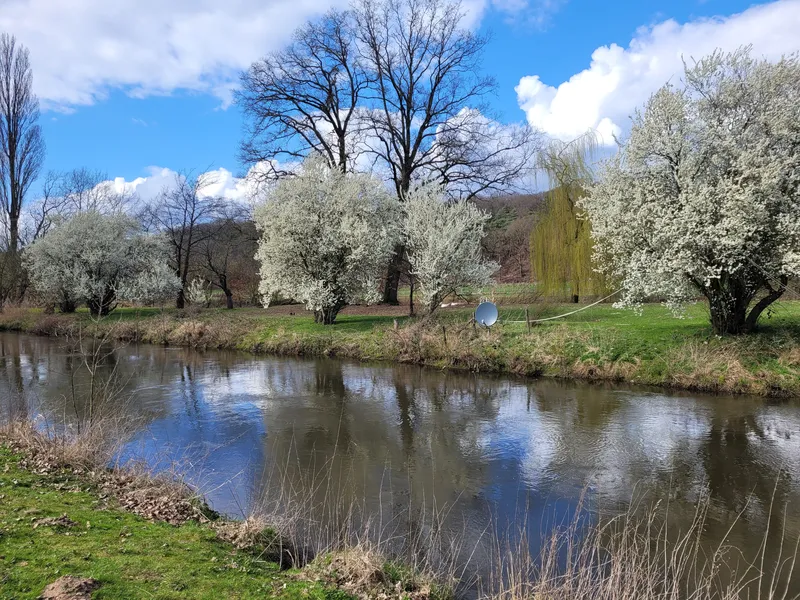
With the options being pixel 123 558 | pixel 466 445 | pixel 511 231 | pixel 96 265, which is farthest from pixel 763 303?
pixel 511 231

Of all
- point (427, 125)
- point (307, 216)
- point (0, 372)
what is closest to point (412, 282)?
point (307, 216)

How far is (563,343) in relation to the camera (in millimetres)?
15328

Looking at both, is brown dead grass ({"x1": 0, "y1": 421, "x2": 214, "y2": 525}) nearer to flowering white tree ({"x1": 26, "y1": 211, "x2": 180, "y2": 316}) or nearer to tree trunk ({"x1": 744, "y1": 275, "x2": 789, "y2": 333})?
tree trunk ({"x1": 744, "y1": 275, "x2": 789, "y2": 333})

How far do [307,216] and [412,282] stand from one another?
513 centimetres

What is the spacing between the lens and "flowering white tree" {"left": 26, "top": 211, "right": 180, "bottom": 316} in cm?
3027

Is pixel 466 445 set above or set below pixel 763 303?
below

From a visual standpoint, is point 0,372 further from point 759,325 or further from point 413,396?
point 759,325

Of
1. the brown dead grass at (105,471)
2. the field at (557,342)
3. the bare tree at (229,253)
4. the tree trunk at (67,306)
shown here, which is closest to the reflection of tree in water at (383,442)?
the brown dead grass at (105,471)

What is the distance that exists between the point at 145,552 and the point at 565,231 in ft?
80.5

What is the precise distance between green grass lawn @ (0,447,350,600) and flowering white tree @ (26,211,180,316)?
27.8 meters

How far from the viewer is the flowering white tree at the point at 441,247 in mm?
20562

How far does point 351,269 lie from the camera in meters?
22.2

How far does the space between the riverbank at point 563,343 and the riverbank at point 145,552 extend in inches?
172

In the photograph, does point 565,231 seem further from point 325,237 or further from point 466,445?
point 466,445
